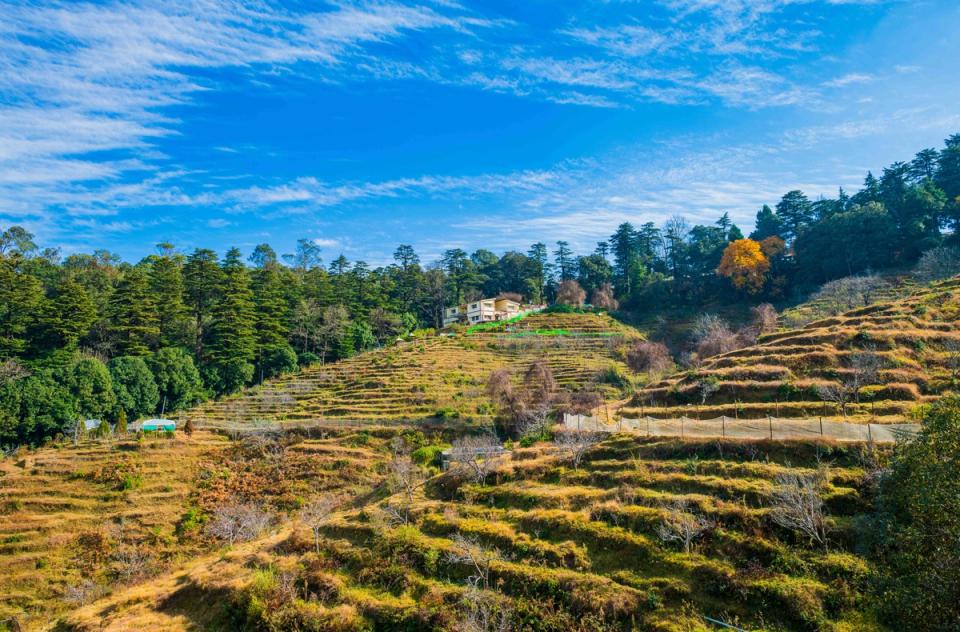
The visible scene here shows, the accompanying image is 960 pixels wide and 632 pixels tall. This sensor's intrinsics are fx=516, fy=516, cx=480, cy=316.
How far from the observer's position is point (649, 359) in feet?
163

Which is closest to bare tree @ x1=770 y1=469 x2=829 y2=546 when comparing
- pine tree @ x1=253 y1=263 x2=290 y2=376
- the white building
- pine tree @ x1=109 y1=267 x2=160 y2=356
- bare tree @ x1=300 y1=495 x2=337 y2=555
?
bare tree @ x1=300 y1=495 x2=337 y2=555

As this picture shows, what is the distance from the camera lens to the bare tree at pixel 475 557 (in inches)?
794

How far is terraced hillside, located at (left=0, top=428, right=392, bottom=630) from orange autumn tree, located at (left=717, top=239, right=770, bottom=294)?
166 ft

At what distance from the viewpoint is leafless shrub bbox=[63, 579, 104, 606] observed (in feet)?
86.7

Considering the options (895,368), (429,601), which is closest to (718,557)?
(429,601)

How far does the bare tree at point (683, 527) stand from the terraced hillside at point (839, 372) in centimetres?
1039

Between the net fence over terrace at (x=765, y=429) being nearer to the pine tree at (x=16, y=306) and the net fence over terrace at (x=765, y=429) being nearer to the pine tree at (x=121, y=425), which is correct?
the pine tree at (x=121, y=425)

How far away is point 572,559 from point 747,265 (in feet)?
189

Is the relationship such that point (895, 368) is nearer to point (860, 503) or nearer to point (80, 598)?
point (860, 503)

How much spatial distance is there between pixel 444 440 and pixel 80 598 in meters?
22.5

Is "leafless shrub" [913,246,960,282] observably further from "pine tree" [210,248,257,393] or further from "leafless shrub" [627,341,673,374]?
"pine tree" [210,248,257,393]

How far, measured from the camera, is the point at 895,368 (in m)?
28.1

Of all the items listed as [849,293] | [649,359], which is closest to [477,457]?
[649,359]

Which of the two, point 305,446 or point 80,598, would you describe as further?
point 305,446
